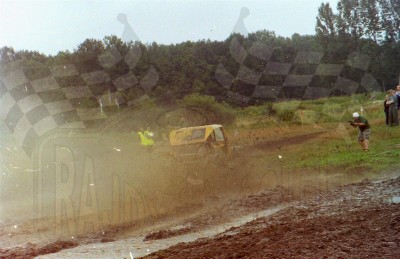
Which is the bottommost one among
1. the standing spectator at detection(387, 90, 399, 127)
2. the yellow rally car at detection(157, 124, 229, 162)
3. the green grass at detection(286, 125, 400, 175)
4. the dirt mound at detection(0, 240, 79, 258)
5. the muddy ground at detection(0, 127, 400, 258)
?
the dirt mound at detection(0, 240, 79, 258)

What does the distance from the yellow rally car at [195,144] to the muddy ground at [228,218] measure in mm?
450

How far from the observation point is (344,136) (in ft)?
74.8

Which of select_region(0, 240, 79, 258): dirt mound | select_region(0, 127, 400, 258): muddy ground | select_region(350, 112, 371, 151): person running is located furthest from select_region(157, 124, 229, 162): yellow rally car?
select_region(0, 240, 79, 258): dirt mound

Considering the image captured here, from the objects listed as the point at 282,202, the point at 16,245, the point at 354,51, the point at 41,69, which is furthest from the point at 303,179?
the point at 354,51

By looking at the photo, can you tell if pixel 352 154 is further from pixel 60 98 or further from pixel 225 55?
pixel 225 55

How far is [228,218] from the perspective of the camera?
10930 millimetres

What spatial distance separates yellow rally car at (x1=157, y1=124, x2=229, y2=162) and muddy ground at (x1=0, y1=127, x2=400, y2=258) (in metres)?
0.45

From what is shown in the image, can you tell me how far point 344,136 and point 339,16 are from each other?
52.7 m

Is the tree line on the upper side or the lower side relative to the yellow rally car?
upper

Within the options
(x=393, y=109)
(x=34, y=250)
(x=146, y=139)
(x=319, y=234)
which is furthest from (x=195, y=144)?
(x=393, y=109)

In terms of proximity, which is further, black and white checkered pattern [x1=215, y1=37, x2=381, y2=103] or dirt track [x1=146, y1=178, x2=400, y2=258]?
black and white checkered pattern [x1=215, y1=37, x2=381, y2=103]

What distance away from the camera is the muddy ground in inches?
274

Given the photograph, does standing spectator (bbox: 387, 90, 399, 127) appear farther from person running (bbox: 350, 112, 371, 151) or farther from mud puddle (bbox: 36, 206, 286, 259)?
mud puddle (bbox: 36, 206, 286, 259)

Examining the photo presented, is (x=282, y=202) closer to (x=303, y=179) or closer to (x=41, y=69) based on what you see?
(x=303, y=179)
